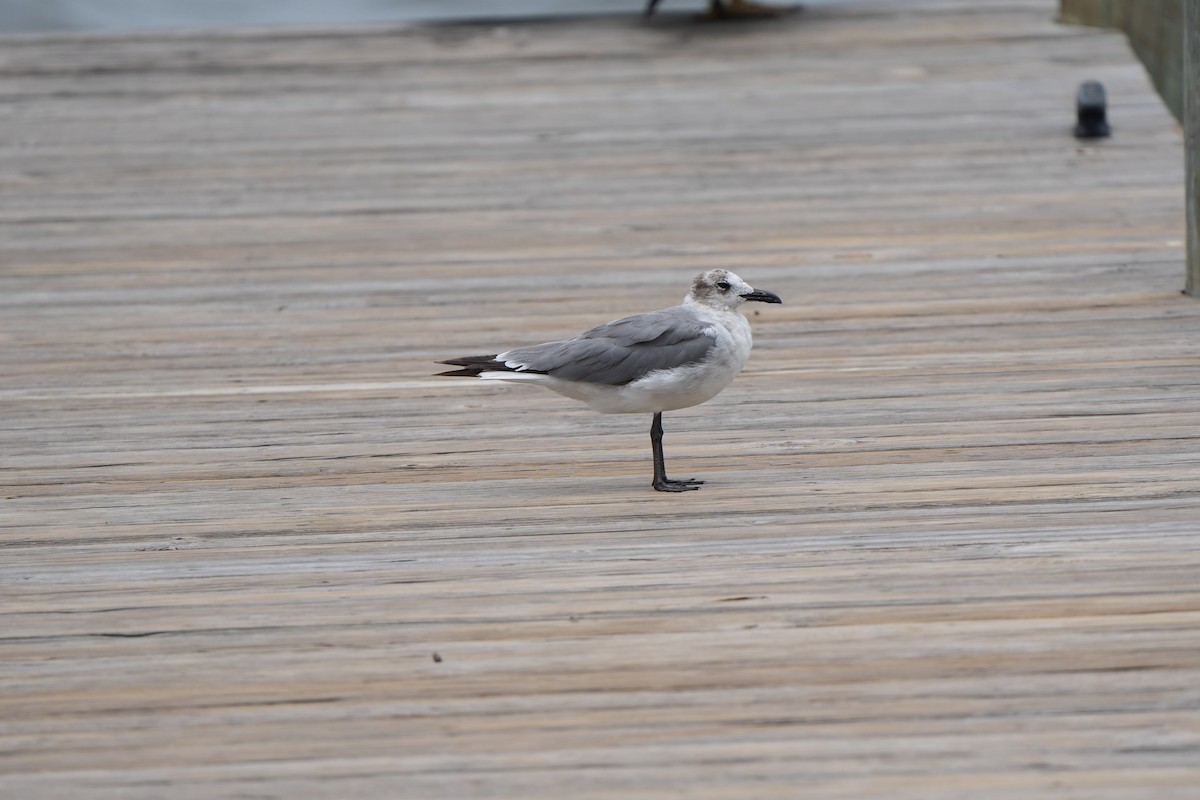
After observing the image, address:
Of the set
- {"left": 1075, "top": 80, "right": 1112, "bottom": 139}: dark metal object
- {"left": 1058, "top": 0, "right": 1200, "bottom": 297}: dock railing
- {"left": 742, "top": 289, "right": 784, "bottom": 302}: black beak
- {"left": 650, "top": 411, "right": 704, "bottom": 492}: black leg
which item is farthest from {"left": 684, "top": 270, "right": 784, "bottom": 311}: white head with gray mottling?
{"left": 1075, "top": 80, "right": 1112, "bottom": 139}: dark metal object

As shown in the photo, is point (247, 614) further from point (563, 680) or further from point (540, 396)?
point (540, 396)

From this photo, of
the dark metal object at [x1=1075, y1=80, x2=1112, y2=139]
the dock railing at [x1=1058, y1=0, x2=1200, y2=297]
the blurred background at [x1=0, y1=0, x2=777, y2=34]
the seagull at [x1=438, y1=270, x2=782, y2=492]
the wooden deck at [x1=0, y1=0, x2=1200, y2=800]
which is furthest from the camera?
the blurred background at [x1=0, y1=0, x2=777, y2=34]

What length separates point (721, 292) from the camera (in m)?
3.84

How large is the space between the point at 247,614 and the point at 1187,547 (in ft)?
6.35

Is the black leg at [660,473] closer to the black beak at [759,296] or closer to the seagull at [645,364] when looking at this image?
the seagull at [645,364]

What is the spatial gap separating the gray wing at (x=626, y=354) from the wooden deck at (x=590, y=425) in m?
0.31

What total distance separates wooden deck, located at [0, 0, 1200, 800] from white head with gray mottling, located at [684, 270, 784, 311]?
439 millimetres

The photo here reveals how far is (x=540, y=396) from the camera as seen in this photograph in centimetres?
475

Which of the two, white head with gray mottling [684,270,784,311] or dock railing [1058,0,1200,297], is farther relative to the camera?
dock railing [1058,0,1200,297]

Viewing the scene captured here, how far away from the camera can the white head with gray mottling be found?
382 cm

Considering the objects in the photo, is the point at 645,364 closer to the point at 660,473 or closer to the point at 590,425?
the point at 660,473

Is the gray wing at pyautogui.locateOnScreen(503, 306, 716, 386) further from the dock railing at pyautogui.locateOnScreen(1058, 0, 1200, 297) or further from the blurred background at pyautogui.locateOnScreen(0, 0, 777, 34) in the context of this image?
the blurred background at pyautogui.locateOnScreen(0, 0, 777, 34)

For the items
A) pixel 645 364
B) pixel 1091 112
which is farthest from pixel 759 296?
pixel 1091 112

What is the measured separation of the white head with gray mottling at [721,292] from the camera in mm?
3824
